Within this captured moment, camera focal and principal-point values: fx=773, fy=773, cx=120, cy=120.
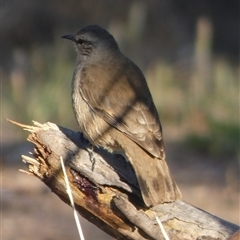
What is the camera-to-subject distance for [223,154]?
413 inches

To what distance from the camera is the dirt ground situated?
820 cm

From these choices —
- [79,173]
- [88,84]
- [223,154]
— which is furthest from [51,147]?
[223,154]

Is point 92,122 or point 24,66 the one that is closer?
point 92,122

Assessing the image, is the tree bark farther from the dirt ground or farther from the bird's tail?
the dirt ground

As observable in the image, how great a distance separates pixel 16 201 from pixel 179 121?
3.60 meters

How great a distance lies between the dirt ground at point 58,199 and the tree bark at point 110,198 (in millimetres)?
2934

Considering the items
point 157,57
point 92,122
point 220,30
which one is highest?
point 220,30

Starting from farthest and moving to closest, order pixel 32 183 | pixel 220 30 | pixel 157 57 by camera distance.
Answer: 1. pixel 220 30
2. pixel 157 57
3. pixel 32 183

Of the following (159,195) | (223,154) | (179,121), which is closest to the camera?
(159,195)

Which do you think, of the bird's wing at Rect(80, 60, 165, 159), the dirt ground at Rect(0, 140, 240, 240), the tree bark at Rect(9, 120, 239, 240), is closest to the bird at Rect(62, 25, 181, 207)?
the bird's wing at Rect(80, 60, 165, 159)

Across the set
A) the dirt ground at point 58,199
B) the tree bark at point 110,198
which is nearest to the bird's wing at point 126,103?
the tree bark at point 110,198

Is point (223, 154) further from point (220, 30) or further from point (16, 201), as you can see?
point (220, 30)

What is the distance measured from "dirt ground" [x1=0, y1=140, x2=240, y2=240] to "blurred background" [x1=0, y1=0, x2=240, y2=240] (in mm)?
12

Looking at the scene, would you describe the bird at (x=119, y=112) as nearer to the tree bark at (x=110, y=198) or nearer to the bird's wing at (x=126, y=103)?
the bird's wing at (x=126, y=103)
